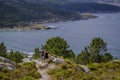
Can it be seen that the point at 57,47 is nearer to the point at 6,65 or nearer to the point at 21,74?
the point at 6,65

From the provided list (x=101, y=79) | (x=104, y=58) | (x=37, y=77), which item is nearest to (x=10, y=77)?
(x=37, y=77)

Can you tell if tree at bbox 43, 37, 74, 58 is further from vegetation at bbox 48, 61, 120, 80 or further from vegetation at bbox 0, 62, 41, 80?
vegetation at bbox 0, 62, 41, 80

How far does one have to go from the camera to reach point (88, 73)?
41344mm

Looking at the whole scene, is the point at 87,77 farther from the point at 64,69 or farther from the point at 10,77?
the point at 10,77

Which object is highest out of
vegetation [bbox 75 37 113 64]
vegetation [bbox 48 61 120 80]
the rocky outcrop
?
vegetation [bbox 75 37 113 64]

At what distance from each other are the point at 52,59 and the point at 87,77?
40.0ft

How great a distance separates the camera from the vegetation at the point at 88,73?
3716 cm

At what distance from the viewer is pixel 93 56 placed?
9000 centimetres

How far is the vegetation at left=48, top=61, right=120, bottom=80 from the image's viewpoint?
3716 cm

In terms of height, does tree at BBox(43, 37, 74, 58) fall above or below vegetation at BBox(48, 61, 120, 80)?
above

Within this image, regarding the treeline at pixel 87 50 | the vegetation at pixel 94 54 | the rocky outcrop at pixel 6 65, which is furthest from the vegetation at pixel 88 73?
the vegetation at pixel 94 54

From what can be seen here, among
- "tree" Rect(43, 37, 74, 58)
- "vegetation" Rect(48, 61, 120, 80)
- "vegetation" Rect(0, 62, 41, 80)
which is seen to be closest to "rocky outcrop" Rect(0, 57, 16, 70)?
"vegetation" Rect(0, 62, 41, 80)

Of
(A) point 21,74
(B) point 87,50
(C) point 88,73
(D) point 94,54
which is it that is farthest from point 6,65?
(B) point 87,50

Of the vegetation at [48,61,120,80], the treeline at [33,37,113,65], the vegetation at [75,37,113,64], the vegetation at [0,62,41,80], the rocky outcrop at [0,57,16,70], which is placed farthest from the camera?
the vegetation at [75,37,113,64]
